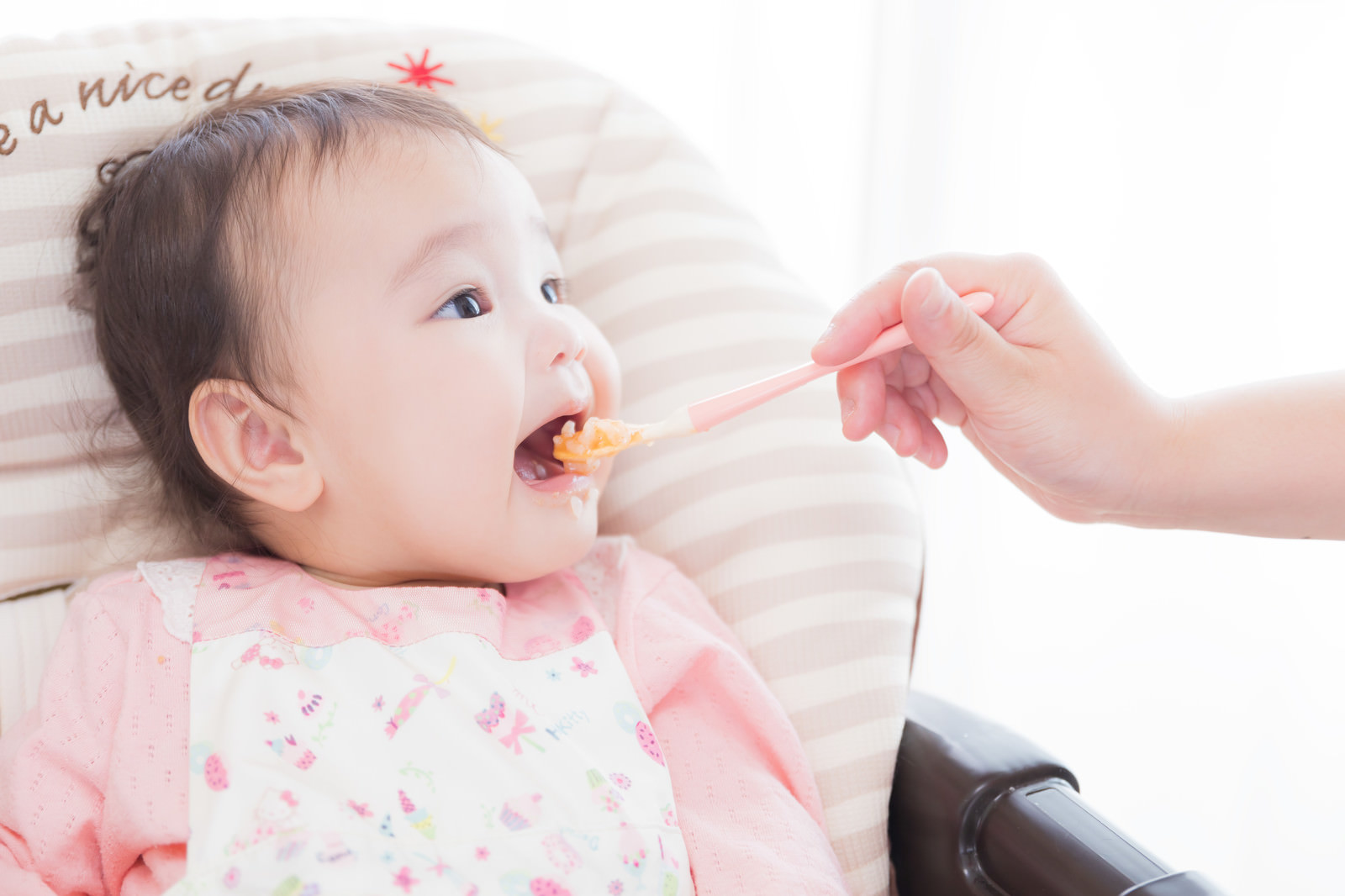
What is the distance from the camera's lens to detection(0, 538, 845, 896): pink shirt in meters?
0.71

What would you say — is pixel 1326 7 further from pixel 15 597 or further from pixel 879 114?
pixel 15 597

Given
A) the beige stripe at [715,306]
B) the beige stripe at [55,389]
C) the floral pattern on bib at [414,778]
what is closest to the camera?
the floral pattern on bib at [414,778]

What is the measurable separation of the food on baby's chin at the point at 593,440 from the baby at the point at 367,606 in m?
0.02

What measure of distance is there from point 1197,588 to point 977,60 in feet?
2.90

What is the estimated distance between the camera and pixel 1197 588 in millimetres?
1500

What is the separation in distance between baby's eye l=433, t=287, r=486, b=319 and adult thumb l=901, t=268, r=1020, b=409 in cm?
33

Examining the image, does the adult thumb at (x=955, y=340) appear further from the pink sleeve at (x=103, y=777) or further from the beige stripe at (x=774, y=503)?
the pink sleeve at (x=103, y=777)

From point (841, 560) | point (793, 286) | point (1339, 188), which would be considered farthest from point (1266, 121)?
point (841, 560)

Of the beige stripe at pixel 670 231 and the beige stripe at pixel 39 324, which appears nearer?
the beige stripe at pixel 39 324

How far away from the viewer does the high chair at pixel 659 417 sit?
32.6 inches

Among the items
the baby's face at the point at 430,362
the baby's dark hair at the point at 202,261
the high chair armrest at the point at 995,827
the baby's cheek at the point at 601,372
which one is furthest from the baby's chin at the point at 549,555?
the high chair armrest at the point at 995,827

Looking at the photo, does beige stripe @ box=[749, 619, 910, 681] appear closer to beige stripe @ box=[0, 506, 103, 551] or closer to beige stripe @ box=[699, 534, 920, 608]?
beige stripe @ box=[699, 534, 920, 608]

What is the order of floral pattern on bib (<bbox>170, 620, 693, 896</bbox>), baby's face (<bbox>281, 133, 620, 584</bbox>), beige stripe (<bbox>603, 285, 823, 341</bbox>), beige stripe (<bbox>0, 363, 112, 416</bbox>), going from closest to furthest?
floral pattern on bib (<bbox>170, 620, 693, 896</bbox>) < baby's face (<bbox>281, 133, 620, 584</bbox>) < beige stripe (<bbox>0, 363, 112, 416</bbox>) < beige stripe (<bbox>603, 285, 823, 341</bbox>)

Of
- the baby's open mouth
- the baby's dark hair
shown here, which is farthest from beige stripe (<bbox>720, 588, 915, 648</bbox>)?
the baby's dark hair
